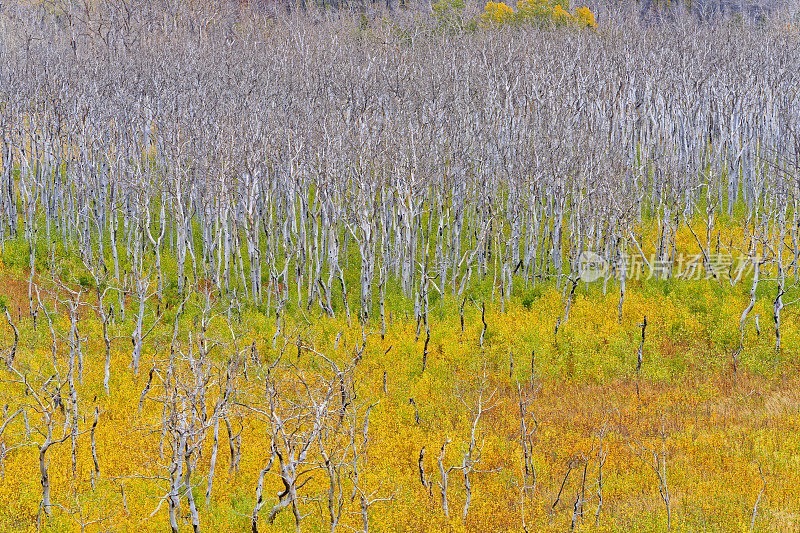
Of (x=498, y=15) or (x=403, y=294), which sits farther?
(x=498, y=15)

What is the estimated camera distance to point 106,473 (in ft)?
50.7

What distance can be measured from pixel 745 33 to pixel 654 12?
765 inches

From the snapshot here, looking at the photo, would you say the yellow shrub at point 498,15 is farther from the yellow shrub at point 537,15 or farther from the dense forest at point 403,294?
the dense forest at point 403,294

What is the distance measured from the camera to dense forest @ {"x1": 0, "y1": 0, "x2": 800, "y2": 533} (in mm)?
14750

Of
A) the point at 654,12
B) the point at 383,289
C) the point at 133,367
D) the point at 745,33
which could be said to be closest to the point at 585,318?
the point at 383,289

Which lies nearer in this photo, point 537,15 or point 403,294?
point 403,294

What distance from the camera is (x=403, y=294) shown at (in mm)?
25234

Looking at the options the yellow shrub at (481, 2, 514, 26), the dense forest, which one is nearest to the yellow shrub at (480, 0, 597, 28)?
the yellow shrub at (481, 2, 514, 26)

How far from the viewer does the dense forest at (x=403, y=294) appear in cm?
1475

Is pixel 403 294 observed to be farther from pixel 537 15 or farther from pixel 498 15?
pixel 537 15

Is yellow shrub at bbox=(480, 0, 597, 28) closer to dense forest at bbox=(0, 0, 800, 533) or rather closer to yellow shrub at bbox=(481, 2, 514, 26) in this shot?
yellow shrub at bbox=(481, 2, 514, 26)

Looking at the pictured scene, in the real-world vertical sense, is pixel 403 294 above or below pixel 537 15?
below

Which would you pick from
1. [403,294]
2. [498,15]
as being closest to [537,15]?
[498,15]

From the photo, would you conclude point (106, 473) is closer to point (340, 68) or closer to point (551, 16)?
point (340, 68)
